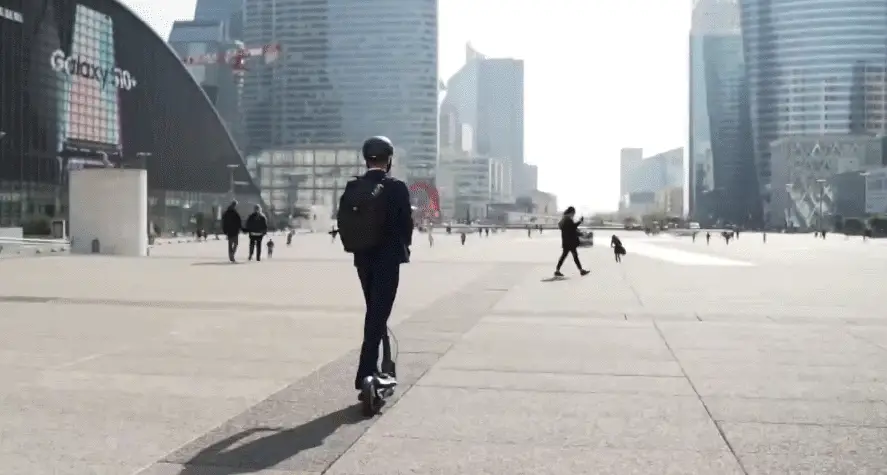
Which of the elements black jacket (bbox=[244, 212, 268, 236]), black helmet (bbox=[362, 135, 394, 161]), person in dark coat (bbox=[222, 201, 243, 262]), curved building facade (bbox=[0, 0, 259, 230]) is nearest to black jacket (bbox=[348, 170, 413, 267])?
black helmet (bbox=[362, 135, 394, 161])

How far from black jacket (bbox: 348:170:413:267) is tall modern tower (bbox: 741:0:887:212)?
195 meters

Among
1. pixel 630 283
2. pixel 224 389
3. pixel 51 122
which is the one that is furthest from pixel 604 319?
pixel 51 122

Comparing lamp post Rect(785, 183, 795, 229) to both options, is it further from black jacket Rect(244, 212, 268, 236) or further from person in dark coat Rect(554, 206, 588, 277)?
person in dark coat Rect(554, 206, 588, 277)

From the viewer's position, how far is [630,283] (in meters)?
18.0

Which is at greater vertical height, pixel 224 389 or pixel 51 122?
pixel 51 122

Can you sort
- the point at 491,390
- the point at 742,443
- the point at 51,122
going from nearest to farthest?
the point at 742,443, the point at 491,390, the point at 51,122

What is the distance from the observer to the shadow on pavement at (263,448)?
427cm

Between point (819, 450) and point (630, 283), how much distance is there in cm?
1352

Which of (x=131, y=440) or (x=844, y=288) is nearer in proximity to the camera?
(x=131, y=440)

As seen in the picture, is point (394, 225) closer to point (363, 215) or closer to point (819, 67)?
point (363, 215)

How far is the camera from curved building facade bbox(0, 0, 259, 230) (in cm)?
8269

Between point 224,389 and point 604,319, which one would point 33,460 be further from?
point 604,319

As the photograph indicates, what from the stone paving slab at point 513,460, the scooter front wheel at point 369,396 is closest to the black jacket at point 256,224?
the scooter front wheel at point 369,396

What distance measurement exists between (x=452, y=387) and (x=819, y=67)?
201 meters
